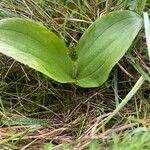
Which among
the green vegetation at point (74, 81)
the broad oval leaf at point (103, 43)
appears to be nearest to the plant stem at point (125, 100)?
the green vegetation at point (74, 81)

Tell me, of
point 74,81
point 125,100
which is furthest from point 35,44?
point 125,100

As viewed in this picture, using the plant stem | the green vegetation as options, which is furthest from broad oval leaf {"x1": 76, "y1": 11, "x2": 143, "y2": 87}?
the plant stem

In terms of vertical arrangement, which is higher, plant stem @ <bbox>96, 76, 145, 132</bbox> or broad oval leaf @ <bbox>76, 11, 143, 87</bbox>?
broad oval leaf @ <bbox>76, 11, 143, 87</bbox>

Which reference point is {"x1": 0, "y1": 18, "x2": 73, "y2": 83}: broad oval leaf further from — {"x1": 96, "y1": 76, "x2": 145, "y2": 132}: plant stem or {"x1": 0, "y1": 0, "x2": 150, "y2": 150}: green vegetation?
{"x1": 96, "y1": 76, "x2": 145, "y2": 132}: plant stem

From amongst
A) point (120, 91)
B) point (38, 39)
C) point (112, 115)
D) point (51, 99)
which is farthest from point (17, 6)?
point (112, 115)

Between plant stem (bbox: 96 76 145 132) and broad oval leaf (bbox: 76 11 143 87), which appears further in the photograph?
broad oval leaf (bbox: 76 11 143 87)

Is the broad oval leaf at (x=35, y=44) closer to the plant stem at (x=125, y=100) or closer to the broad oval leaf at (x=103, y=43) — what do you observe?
the broad oval leaf at (x=103, y=43)
